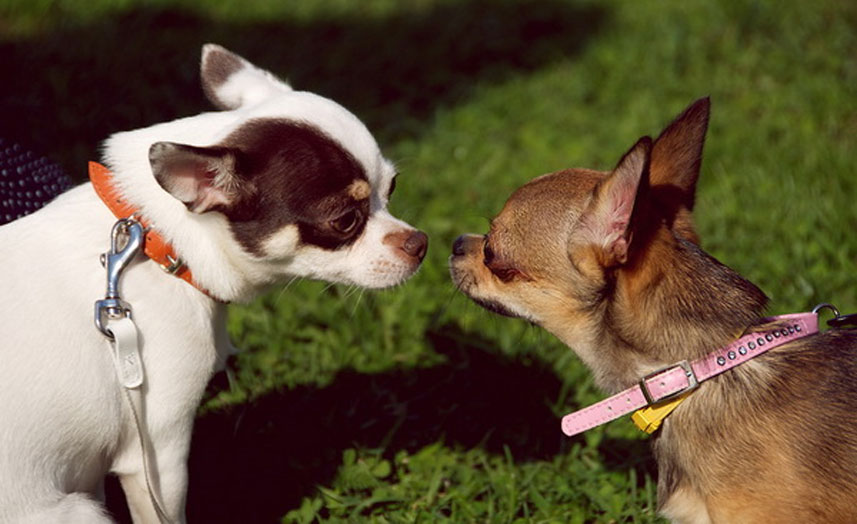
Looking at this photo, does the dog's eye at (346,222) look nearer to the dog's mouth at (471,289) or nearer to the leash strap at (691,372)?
the dog's mouth at (471,289)

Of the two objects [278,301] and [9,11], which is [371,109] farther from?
[9,11]

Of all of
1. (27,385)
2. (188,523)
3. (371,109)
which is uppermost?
(27,385)

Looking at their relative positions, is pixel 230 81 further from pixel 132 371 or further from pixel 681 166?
pixel 681 166

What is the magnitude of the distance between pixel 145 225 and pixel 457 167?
3.53 m

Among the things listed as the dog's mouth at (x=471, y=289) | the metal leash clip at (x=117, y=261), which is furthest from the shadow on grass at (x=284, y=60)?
the dog's mouth at (x=471, y=289)

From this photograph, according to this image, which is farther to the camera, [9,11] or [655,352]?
[9,11]

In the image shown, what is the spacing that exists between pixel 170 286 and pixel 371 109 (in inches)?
164

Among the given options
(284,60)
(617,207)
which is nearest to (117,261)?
(617,207)

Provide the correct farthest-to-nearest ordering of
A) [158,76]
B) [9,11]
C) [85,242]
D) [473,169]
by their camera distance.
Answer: [9,11]
[158,76]
[473,169]
[85,242]

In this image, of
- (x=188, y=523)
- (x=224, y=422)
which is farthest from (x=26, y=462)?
(x=224, y=422)

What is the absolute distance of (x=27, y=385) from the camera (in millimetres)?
2949

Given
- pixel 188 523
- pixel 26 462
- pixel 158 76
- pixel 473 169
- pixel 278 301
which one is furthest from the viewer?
pixel 158 76

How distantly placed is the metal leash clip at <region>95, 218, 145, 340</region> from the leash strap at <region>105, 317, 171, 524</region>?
0.02 meters

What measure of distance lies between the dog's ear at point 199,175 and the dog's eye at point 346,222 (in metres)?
0.32
